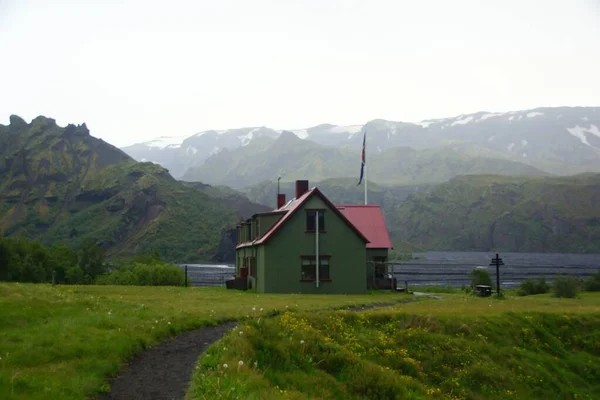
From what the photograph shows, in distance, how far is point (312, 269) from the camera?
170ft

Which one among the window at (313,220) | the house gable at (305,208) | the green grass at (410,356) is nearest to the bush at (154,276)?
the house gable at (305,208)

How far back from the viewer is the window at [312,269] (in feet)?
170

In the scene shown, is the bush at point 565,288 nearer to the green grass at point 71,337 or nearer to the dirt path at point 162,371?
the green grass at point 71,337

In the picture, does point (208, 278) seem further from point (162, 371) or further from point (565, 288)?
point (162, 371)

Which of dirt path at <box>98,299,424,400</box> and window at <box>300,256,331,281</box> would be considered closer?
dirt path at <box>98,299,424,400</box>

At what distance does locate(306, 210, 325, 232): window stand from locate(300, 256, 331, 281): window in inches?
102

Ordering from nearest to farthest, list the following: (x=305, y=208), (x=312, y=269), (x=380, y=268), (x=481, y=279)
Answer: (x=312, y=269), (x=305, y=208), (x=380, y=268), (x=481, y=279)

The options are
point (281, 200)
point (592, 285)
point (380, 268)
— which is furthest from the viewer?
point (592, 285)

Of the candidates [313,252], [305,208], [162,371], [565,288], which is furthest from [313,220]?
[162,371]

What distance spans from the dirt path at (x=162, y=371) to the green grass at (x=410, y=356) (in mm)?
616

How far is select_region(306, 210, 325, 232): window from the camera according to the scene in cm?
5241

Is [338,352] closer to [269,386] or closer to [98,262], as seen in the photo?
[269,386]

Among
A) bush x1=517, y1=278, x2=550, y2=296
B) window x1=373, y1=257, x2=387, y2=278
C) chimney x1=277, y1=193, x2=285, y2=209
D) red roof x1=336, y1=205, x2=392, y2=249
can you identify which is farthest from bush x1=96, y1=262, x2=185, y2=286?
bush x1=517, y1=278, x2=550, y2=296

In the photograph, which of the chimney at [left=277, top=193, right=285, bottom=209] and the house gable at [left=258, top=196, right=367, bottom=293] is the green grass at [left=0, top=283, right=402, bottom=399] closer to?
the house gable at [left=258, top=196, right=367, bottom=293]
